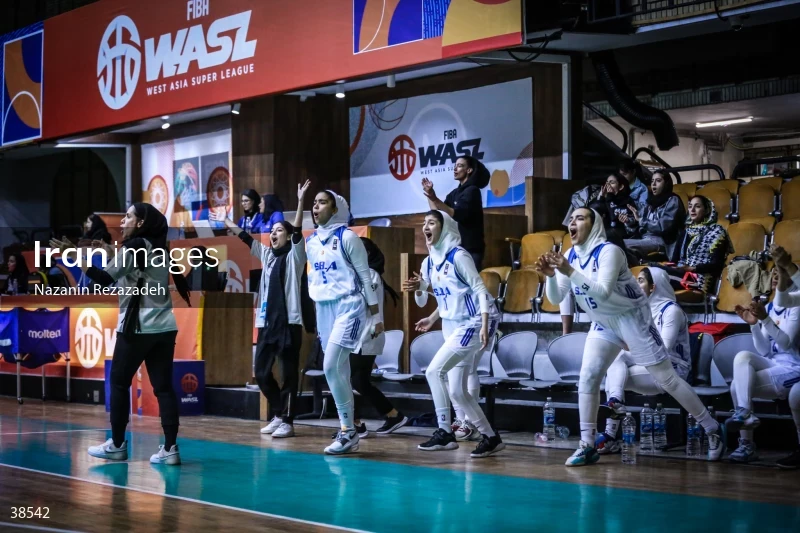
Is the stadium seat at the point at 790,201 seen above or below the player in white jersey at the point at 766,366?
above

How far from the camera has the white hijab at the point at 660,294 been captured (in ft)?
30.0

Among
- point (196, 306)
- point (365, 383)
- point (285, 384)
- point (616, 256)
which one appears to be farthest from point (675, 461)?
point (196, 306)

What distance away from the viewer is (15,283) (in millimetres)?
16688

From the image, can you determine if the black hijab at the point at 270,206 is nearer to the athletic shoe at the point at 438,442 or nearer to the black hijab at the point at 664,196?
the black hijab at the point at 664,196

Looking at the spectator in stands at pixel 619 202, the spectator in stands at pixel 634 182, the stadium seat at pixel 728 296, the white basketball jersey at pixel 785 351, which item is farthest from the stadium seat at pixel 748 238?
the white basketball jersey at pixel 785 351

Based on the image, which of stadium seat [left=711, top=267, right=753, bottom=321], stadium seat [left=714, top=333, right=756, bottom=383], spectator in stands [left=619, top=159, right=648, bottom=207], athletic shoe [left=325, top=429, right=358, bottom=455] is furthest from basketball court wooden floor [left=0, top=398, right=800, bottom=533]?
spectator in stands [left=619, top=159, right=648, bottom=207]

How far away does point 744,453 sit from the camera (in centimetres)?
Answer: 822

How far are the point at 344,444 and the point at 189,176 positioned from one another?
12.6 metres

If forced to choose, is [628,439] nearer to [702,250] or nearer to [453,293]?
[453,293]

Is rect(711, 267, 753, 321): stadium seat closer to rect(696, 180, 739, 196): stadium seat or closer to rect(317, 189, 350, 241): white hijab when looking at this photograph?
rect(696, 180, 739, 196): stadium seat

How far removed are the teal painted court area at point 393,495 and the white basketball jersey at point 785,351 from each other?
1458 millimetres

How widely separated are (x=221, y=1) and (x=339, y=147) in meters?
3.59

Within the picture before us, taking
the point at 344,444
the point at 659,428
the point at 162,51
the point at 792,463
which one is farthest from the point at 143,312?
the point at 162,51

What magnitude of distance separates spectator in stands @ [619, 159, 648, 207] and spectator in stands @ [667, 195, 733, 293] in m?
1.78
